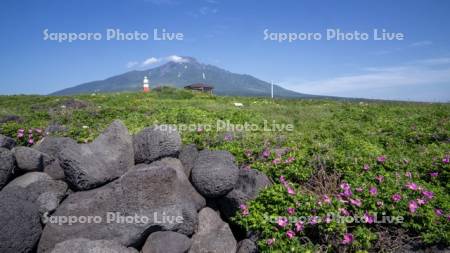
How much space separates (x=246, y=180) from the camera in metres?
5.55

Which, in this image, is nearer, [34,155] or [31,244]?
[31,244]

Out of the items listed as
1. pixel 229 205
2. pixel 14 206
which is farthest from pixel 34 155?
pixel 229 205

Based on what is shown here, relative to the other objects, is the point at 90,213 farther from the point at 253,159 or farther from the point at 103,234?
the point at 253,159

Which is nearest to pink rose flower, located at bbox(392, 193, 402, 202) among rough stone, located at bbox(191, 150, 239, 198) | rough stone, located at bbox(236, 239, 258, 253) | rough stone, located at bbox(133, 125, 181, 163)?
rough stone, located at bbox(236, 239, 258, 253)

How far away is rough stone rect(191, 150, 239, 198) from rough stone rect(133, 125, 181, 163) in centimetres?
61

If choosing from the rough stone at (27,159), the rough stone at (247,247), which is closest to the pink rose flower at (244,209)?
the rough stone at (247,247)

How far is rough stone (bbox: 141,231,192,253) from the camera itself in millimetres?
4500

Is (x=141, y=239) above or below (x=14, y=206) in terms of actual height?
below

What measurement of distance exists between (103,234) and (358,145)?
5.11 meters

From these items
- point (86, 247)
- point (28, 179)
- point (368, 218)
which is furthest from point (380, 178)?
point (28, 179)

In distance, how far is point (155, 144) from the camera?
5.78 metres

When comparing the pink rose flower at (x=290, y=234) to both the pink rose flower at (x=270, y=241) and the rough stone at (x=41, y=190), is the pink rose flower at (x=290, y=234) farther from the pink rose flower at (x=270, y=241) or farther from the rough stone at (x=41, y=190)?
the rough stone at (x=41, y=190)

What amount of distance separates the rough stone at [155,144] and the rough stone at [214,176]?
1.99 feet

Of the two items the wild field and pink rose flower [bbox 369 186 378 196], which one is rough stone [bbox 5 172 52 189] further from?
pink rose flower [bbox 369 186 378 196]
